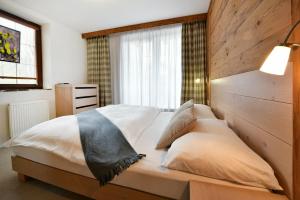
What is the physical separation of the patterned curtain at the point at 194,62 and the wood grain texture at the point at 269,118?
77.8 inches

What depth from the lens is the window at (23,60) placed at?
2.61 metres

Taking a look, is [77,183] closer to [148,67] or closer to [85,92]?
[85,92]

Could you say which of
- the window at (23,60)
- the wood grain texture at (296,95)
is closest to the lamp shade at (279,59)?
the wood grain texture at (296,95)

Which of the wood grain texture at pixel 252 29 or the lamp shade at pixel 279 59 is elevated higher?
the wood grain texture at pixel 252 29

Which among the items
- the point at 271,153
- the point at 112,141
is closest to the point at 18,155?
the point at 112,141

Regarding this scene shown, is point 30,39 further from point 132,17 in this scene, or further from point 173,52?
point 173,52

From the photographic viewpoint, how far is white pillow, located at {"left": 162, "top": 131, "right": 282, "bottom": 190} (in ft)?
2.49

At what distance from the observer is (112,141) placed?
1260 millimetres

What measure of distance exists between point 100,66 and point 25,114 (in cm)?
192

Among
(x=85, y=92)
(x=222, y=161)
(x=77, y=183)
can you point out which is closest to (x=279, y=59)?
(x=222, y=161)

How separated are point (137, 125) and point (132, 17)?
247cm

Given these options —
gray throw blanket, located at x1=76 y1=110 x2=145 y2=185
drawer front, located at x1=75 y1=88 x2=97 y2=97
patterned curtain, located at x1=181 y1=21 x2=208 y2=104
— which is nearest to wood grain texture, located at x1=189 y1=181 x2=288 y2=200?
gray throw blanket, located at x1=76 y1=110 x2=145 y2=185

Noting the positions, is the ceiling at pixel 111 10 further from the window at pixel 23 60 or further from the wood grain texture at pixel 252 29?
the wood grain texture at pixel 252 29

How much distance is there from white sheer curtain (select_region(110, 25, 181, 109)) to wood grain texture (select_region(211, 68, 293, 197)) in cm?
220
